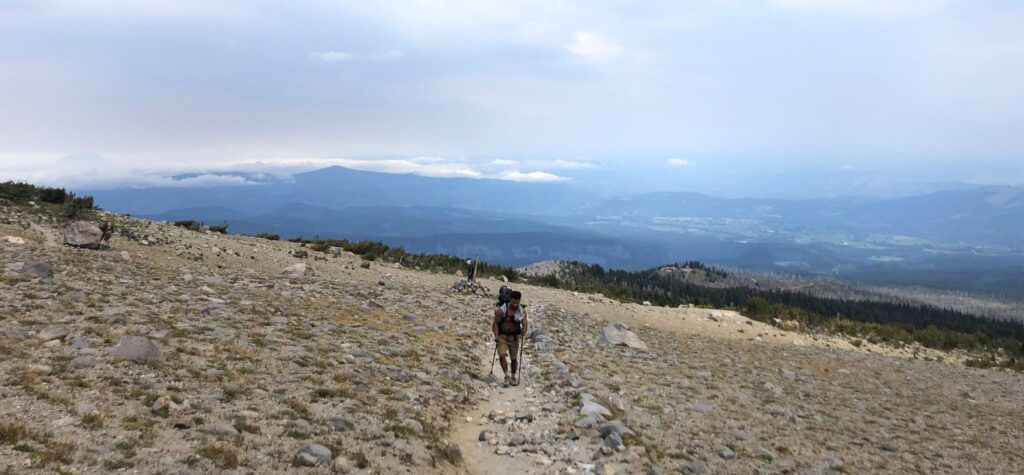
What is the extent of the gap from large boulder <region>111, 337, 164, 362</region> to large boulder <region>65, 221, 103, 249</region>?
1653 cm

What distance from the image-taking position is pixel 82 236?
22.3 meters

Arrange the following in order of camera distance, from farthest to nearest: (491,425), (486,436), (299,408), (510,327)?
(510,327) → (491,425) → (486,436) → (299,408)

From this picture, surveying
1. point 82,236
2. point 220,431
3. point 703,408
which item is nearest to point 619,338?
point 703,408

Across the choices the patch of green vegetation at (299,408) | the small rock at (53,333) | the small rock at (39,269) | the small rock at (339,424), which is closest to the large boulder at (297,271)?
the small rock at (39,269)

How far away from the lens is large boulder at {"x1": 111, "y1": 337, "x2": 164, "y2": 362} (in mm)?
9875

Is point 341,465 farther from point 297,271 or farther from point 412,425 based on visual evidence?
point 297,271

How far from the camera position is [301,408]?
30.1 feet

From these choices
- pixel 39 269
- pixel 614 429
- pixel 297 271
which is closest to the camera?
pixel 614 429

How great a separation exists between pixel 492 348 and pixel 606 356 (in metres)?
4.78

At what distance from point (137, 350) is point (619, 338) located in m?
18.3

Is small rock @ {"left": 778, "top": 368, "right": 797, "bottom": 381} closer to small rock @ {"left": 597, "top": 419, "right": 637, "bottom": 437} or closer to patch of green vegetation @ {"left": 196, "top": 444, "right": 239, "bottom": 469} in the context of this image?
small rock @ {"left": 597, "top": 419, "right": 637, "bottom": 437}

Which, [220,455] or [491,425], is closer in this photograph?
[220,455]

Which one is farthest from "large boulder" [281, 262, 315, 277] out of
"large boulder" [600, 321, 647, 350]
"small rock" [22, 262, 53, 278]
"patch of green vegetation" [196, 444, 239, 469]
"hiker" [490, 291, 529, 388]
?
"patch of green vegetation" [196, 444, 239, 469]

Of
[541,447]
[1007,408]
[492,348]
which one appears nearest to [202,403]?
[541,447]
